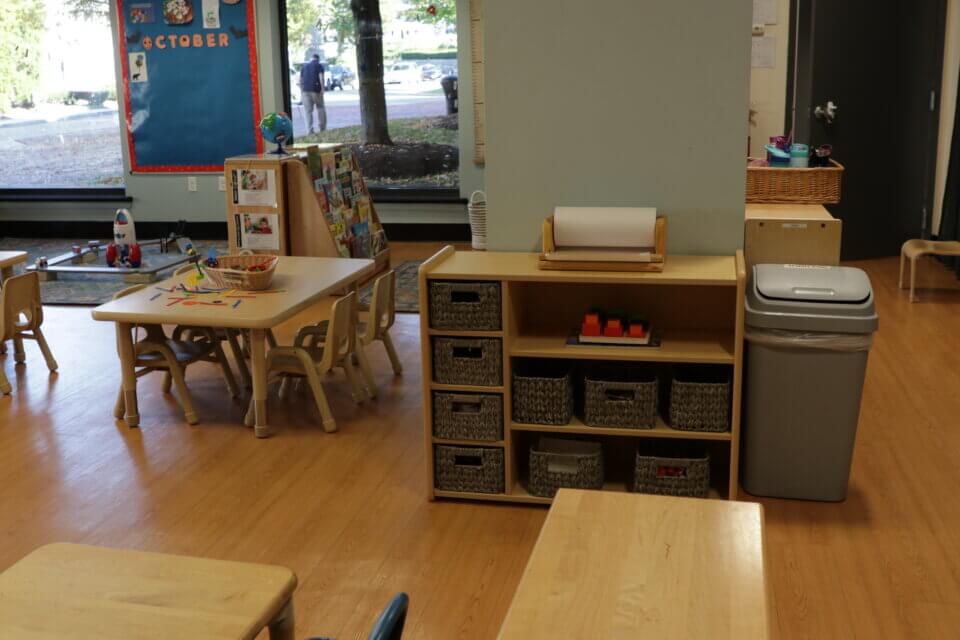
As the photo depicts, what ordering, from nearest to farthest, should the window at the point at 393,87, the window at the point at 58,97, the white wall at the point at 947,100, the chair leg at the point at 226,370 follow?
the chair leg at the point at 226,370 → the white wall at the point at 947,100 → the window at the point at 393,87 → the window at the point at 58,97

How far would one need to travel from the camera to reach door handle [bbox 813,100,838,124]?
23.1 feet

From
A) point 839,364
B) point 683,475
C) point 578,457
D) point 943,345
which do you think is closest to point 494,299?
point 578,457

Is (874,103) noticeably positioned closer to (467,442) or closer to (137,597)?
(467,442)

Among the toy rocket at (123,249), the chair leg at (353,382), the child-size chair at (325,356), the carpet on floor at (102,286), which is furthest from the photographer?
the toy rocket at (123,249)

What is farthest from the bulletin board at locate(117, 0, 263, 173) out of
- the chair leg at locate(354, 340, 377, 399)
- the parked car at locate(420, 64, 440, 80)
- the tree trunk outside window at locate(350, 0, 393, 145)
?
the chair leg at locate(354, 340, 377, 399)

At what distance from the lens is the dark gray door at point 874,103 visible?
7047 mm

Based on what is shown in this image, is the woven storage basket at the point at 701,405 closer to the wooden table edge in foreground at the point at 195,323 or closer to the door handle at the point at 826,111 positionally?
the wooden table edge in foreground at the point at 195,323

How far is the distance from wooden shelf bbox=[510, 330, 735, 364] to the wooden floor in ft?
1.82

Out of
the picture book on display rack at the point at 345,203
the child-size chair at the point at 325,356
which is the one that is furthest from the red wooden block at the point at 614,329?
the picture book on display rack at the point at 345,203

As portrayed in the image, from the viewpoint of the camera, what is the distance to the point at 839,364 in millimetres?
3365

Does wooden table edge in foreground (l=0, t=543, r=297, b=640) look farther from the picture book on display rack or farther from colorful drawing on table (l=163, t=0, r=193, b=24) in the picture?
colorful drawing on table (l=163, t=0, r=193, b=24)

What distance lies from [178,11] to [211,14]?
0.30 m

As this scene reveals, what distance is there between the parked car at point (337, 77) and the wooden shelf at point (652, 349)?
5.90 m

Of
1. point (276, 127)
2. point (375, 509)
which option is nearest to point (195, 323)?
point (375, 509)
